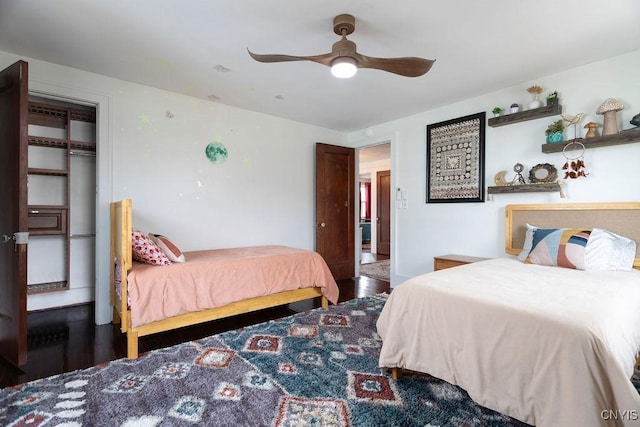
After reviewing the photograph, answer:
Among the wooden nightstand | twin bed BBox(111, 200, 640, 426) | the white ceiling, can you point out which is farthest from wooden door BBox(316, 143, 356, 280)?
twin bed BBox(111, 200, 640, 426)

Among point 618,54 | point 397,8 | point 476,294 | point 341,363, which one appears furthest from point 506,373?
point 618,54

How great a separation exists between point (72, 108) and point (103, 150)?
77 cm

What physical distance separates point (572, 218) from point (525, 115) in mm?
1116

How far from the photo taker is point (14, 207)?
7.14ft

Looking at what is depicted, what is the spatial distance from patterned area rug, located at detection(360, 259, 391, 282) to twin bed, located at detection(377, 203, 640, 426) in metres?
3.01

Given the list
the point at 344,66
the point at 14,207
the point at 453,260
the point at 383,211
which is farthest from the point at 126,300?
the point at 383,211

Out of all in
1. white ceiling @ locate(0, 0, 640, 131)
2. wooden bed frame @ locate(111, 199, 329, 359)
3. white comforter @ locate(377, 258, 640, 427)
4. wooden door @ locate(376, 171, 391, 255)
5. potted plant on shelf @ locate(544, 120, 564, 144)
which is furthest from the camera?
wooden door @ locate(376, 171, 391, 255)

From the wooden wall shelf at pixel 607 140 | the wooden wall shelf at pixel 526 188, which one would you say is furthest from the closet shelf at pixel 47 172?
the wooden wall shelf at pixel 607 140

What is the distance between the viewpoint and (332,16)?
214 centimetres

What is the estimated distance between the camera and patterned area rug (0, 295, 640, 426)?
1.61 m

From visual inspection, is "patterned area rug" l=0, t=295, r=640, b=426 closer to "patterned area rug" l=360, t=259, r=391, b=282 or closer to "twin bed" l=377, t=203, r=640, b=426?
"twin bed" l=377, t=203, r=640, b=426

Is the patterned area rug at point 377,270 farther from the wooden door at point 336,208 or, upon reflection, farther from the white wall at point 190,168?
the white wall at point 190,168

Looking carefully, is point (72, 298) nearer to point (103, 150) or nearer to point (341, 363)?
point (103, 150)

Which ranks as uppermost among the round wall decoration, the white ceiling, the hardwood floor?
the white ceiling
